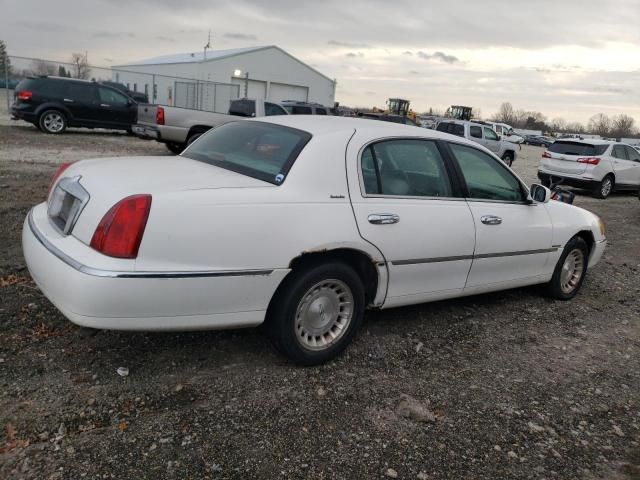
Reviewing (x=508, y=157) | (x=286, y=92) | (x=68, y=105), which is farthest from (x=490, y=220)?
(x=286, y=92)

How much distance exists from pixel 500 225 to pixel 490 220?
0.51ft

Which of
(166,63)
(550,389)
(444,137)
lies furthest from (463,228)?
(166,63)

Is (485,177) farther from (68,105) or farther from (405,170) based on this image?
(68,105)

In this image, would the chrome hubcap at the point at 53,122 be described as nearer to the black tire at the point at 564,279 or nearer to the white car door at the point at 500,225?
the white car door at the point at 500,225

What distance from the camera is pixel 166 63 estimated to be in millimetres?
48688

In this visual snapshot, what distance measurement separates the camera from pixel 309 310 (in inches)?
133

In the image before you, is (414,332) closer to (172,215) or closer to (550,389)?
(550,389)

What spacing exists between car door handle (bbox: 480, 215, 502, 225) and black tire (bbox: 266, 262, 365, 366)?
4.11 feet

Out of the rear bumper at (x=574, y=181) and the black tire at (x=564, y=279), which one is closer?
the black tire at (x=564, y=279)

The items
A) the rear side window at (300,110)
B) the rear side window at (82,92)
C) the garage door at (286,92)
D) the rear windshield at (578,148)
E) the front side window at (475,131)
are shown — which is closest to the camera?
the rear windshield at (578,148)

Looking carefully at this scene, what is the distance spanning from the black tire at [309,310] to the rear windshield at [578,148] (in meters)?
13.8

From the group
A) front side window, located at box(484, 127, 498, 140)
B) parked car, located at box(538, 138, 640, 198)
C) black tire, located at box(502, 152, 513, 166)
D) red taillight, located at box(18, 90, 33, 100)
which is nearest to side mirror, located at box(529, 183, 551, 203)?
parked car, located at box(538, 138, 640, 198)

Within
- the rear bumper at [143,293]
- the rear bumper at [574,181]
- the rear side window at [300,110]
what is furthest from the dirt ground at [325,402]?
the rear side window at [300,110]

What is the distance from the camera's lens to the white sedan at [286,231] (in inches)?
109
